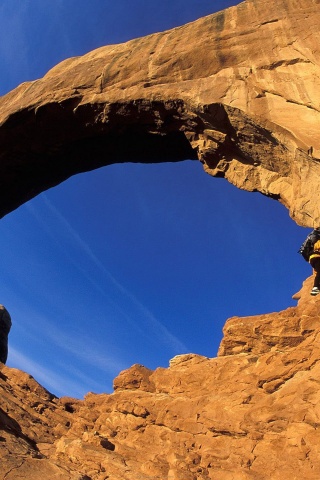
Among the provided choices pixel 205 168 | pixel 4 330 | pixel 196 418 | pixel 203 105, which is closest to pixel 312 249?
pixel 205 168

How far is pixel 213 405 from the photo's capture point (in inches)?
664

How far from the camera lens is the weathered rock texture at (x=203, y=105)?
1007 cm

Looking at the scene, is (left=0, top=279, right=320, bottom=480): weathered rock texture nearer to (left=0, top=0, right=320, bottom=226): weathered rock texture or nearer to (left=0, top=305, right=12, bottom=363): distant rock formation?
(left=0, top=0, right=320, bottom=226): weathered rock texture

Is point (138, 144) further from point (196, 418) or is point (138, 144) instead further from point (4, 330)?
point (4, 330)

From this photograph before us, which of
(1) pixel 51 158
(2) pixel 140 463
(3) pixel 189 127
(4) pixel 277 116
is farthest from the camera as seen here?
(1) pixel 51 158

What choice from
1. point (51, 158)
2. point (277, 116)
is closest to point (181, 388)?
point (51, 158)

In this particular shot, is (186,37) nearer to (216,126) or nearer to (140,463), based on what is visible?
(216,126)

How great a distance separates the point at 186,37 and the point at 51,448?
15.1 metres

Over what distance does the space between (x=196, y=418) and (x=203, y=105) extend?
1253 centimetres

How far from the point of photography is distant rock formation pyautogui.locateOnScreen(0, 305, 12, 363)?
102ft

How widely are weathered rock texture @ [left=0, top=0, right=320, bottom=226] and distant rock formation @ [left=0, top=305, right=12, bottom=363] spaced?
19.4 meters

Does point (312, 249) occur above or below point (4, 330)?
above

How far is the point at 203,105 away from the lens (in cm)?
1101

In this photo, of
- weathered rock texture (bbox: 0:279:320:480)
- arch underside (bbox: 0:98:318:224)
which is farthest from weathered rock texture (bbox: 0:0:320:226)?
weathered rock texture (bbox: 0:279:320:480)
